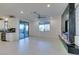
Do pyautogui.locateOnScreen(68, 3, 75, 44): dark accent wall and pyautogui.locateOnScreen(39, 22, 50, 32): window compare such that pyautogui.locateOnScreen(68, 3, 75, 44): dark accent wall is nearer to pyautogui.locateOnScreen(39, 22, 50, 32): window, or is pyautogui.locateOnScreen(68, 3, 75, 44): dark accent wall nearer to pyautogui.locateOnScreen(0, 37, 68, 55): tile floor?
pyautogui.locateOnScreen(0, 37, 68, 55): tile floor

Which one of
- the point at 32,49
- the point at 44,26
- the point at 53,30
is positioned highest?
the point at 44,26

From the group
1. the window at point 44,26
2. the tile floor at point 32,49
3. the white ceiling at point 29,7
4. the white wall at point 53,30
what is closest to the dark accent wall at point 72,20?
the white ceiling at point 29,7

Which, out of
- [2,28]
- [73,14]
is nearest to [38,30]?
[2,28]

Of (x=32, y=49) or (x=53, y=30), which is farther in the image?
(x=53, y=30)

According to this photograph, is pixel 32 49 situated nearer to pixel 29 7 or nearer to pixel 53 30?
pixel 29 7

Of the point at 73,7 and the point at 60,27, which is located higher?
the point at 73,7

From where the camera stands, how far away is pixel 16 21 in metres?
12.0

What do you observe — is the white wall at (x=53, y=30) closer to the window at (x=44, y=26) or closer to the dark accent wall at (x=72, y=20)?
the window at (x=44, y=26)

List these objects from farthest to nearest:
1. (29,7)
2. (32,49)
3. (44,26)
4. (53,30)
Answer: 1. (44,26)
2. (53,30)
3. (29,7)
4. (32,49)

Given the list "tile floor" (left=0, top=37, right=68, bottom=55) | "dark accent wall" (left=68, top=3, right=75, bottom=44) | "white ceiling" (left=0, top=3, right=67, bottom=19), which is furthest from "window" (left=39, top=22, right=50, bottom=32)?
"dark accent wall" (left=68, top=3, right=75, bottom=44)

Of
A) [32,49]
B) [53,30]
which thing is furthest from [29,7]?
[53,30]

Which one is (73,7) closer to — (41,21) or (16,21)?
(16,21)

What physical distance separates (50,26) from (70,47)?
32.7ft
